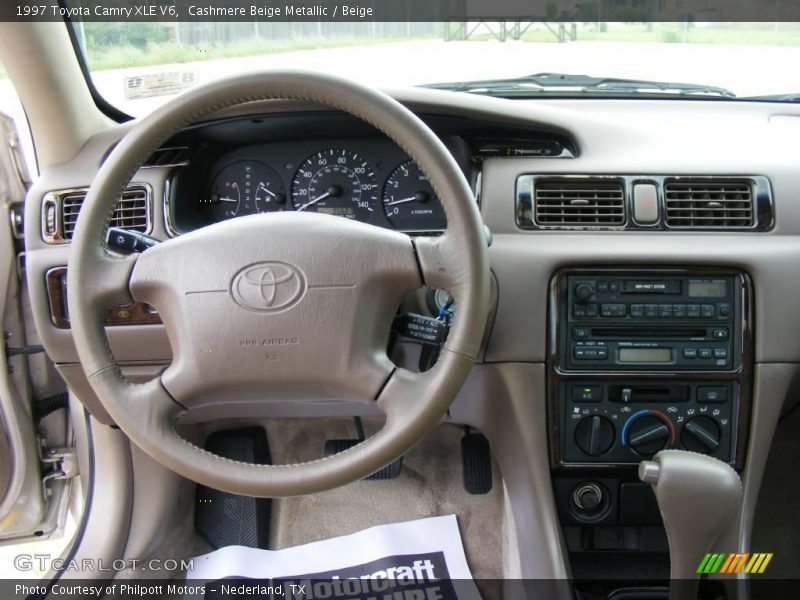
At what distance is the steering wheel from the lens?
1064mm

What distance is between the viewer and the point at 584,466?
5.18 ft

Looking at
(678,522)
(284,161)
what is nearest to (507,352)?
(678,522)

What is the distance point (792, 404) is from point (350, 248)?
1237mm

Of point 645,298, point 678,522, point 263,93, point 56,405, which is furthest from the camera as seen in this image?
point 56,405

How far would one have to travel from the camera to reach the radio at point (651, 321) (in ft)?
4.94

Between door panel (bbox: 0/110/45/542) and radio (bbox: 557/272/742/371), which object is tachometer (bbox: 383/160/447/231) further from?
door panel (bbox: 0/110/45/542)

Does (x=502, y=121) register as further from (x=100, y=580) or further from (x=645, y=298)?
(x=100, y=580)

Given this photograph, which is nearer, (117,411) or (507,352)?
(117,411)

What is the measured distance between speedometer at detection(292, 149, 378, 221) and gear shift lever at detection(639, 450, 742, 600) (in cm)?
82

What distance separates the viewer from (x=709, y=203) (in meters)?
1.52

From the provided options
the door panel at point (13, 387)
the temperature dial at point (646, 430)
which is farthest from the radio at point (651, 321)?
the door panel at point (13, 387)

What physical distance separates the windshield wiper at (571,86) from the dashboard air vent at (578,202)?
14.7 inches

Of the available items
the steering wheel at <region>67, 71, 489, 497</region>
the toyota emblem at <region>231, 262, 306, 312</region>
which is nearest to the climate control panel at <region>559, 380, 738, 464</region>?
the steering wheel at <region>67, 71, 489, 497</region>

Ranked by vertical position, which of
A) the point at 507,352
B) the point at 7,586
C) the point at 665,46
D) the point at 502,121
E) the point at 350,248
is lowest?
the point at 7,586
